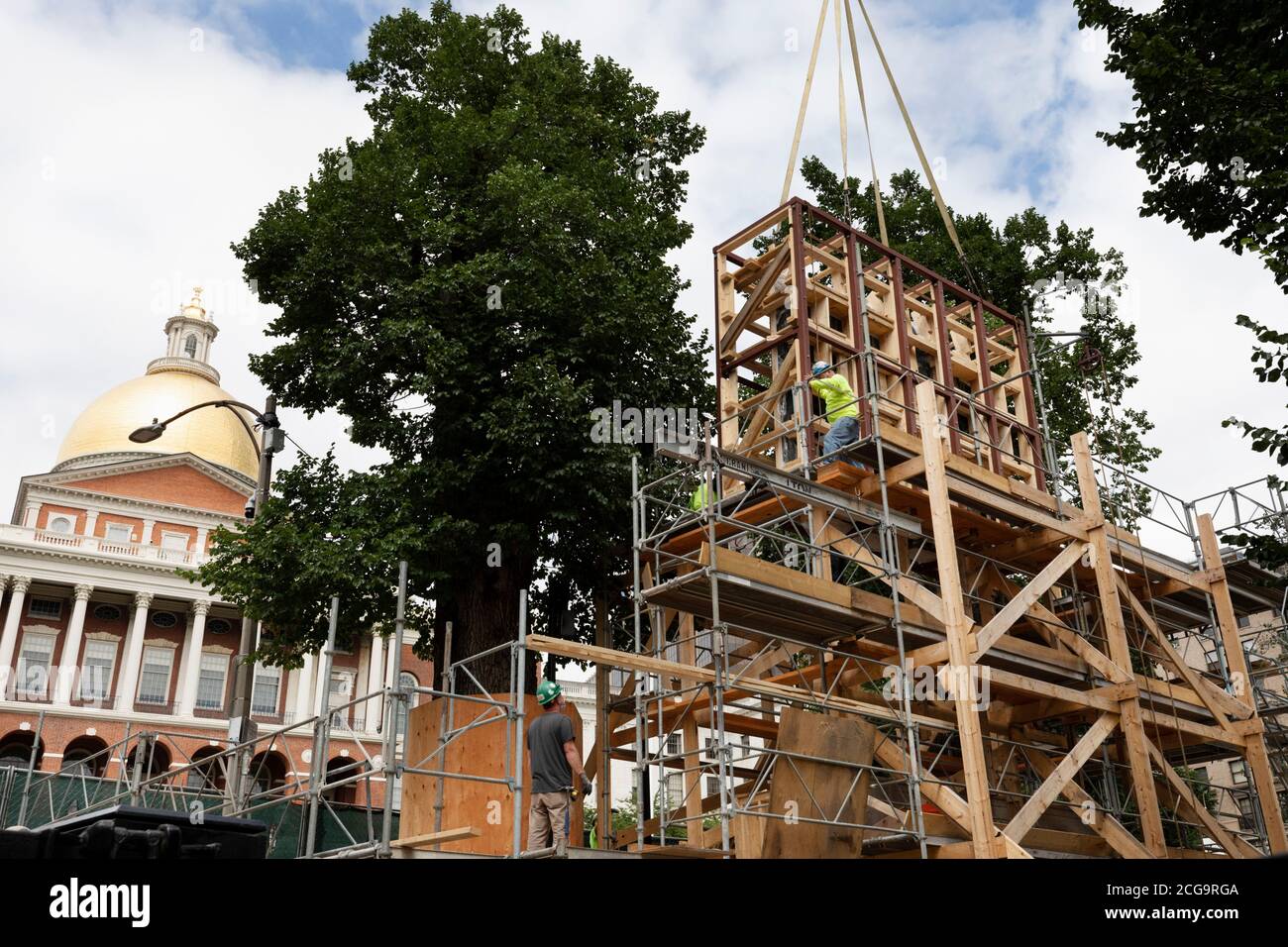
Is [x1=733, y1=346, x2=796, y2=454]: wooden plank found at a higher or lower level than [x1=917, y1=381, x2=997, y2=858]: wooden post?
higher

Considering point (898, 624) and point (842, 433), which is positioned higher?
point (842, 433)

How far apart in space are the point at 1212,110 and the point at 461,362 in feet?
39.4

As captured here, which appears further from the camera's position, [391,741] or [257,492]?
[257,492]

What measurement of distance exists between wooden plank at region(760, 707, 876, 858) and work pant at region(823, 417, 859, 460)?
4143 mm

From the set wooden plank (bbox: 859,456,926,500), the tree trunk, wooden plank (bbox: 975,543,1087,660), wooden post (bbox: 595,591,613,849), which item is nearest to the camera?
wooden plank (bbox: 975,543,1087,660)

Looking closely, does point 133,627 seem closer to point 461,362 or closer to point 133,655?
point 133,655

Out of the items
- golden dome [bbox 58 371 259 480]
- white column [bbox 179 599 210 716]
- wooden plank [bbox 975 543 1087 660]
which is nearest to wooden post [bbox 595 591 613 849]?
wooden plank [bbox 975 543 1087 660]

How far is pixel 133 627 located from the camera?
208 ft

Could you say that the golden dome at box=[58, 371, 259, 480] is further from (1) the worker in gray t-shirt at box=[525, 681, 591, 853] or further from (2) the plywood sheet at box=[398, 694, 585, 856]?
(1) the worker in gray t-shirt at box=[525, 681, 591, 853]

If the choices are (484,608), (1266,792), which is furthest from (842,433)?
(1266,792)

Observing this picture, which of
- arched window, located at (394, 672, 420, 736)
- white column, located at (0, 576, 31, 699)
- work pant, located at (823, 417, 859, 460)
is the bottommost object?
arched window, located at (394, 672, 420, 736)

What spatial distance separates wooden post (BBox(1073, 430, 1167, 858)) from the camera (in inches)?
628

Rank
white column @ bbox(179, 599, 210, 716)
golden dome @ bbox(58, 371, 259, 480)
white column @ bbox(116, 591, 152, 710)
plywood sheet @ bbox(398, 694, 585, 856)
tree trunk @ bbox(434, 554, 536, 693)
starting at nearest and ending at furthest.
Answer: plywood sheet @ bbox(398, 694, 585, 856)
tree trunk @ bbox(434, 554, 536, 693)
white column @ bbox(116, 591, 152, 710)
white column @ bbox(179, 599, 210, 716)
golden dome @ bbox(58, 371, 259, 480)
